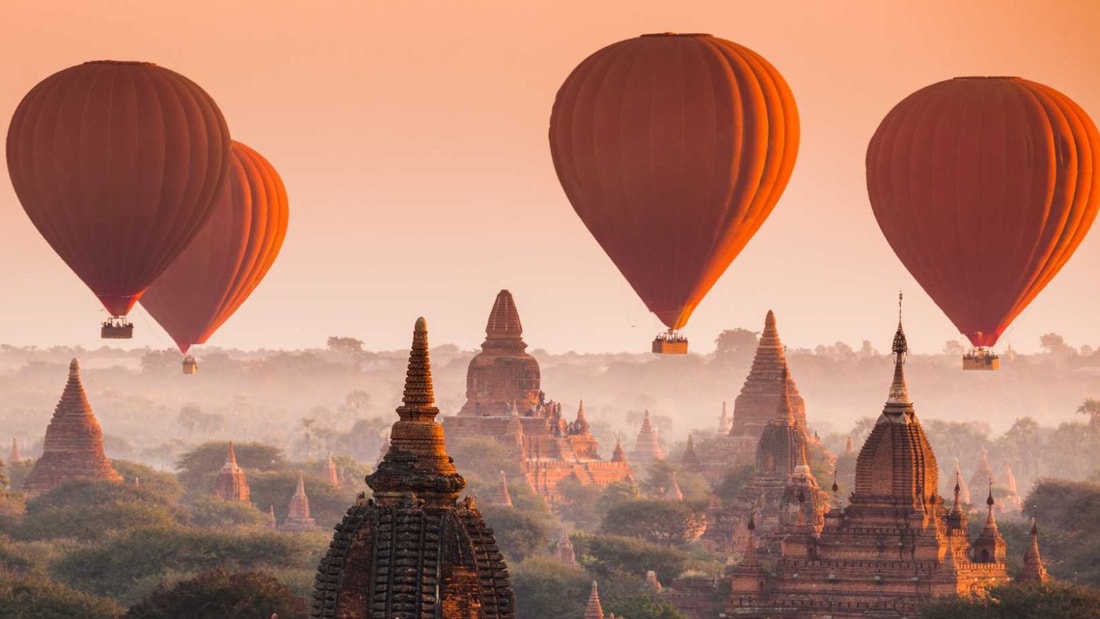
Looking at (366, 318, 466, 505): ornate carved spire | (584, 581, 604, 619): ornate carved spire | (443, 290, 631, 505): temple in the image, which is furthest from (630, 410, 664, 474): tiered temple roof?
(366, 318, 466, 505): ornate carved spire

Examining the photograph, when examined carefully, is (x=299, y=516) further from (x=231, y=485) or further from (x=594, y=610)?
(x=594, y=610)

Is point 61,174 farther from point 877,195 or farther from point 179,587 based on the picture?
point 877,195

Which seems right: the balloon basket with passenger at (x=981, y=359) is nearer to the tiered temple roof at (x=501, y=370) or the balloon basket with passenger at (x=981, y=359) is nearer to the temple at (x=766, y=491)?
the temple at (x=766, y=491)

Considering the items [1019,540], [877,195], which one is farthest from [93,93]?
[1019,540]

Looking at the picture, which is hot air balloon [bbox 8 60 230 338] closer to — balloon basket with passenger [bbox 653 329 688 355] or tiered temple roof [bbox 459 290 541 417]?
balloon basket with passenger [bbox 653 329 688 355]

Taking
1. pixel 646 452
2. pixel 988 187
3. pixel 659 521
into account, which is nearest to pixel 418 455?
pixel 988 187

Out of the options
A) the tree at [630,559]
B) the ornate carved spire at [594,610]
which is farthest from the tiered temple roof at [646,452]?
the ornate carved spire at [594,610]

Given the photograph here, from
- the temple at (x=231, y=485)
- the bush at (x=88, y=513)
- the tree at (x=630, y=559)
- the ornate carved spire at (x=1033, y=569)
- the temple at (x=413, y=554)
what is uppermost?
the temple at (x=231, y=485)
